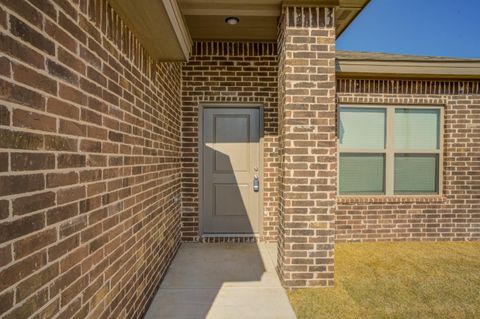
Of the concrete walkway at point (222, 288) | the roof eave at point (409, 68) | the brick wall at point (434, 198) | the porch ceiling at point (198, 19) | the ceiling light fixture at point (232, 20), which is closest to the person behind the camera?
the porch ceiling at point (198, 19)

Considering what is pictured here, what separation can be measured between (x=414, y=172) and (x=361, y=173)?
0.95 meters

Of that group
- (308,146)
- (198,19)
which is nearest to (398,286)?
(308,146)

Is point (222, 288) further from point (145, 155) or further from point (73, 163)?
point (73, 163)

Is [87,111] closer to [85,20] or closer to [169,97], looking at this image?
[85,20]

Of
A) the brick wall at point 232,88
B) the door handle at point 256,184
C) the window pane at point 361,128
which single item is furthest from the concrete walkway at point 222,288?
the window pane at point 361,128

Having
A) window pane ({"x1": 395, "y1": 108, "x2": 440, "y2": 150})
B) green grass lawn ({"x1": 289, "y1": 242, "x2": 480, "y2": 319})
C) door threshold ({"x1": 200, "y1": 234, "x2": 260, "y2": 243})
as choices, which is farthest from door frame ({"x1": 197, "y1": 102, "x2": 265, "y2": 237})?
window pane ({"x1": 395, "y1": 108, "x2": 440, "y2": 150})

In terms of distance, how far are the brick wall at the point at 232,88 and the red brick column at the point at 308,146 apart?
1508 millimetres

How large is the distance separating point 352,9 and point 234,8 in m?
1.35

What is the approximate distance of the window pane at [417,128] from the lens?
16.1 ft

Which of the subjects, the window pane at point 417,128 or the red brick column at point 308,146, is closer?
the red brick column at point 308,146

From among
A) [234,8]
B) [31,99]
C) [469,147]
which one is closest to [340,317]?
[31,99]

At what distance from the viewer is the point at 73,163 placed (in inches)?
59.9

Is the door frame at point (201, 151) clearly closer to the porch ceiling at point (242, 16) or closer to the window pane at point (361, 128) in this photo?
the porch ceiling at point (242, 16)

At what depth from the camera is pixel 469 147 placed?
4867mm
